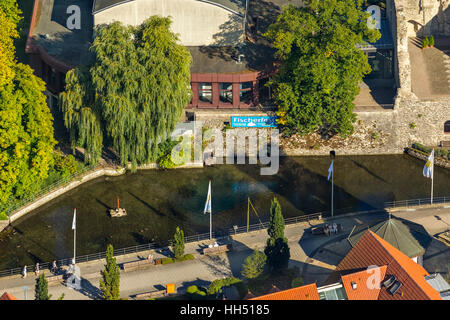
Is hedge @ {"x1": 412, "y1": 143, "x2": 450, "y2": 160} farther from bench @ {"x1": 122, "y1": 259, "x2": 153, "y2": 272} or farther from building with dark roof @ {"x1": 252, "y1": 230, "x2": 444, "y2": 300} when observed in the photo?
bench @ {"x1": 122, "y1": 259, "x2": 153, "y2": 272}

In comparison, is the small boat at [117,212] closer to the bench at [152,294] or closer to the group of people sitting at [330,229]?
the bench at [152,294]

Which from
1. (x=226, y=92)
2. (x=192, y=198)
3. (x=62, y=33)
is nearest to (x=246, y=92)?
(x=226, y=92)

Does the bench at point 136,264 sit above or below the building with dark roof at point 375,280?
below

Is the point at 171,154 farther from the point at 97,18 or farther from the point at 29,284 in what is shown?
the point at 29,284

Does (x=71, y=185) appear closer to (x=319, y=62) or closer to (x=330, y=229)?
(x=330, y=229)

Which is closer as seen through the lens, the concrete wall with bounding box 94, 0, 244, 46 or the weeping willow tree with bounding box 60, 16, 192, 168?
the weeping willow tree with bounding box 60, 16, 192, 168

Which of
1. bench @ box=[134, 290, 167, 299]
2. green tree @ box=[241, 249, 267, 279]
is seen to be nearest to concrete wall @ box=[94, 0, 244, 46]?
green tree @ box=[241, 249, 267, 279]

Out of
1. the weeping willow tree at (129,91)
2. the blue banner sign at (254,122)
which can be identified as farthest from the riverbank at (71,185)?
the blue banner sign at (254,122)
